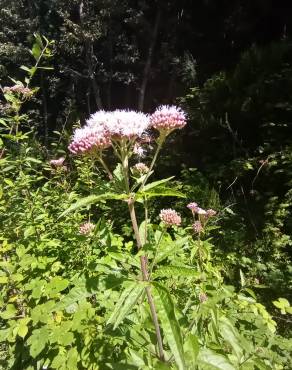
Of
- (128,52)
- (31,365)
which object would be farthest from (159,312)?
Answer: (128,52)

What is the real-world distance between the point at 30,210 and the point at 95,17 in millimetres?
15553

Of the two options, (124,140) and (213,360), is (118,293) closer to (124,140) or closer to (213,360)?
(213,360)

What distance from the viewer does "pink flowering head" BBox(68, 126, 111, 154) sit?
1.61 metres

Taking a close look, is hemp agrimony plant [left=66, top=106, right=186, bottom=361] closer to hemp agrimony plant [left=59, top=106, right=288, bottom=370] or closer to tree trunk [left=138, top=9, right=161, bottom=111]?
hemp agrimony plant [left=59, top=106, right=288, bottom=370]

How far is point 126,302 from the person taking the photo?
125 cm

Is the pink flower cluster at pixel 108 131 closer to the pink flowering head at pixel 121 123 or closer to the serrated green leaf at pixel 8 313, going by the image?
the pink flowering head at pixel 121 123

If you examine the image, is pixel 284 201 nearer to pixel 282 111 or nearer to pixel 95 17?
pixel 282 111

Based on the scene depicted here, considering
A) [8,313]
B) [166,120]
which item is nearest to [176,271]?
[166,120]

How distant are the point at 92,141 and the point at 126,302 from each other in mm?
667

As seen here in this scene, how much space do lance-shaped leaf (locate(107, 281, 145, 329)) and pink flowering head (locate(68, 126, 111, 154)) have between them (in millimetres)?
567

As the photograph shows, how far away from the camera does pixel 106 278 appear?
1417 millimetres

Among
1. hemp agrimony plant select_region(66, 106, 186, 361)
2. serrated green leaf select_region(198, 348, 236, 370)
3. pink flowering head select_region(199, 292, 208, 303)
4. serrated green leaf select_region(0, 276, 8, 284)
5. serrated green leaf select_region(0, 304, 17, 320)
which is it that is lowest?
serrated green leaf select_region(198, 348, 236, 370)

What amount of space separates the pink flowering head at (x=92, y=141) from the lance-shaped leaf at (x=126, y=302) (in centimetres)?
57

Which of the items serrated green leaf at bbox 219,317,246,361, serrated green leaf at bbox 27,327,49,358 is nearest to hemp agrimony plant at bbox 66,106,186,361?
serrated green leaf at bbox 219,317,246,361
